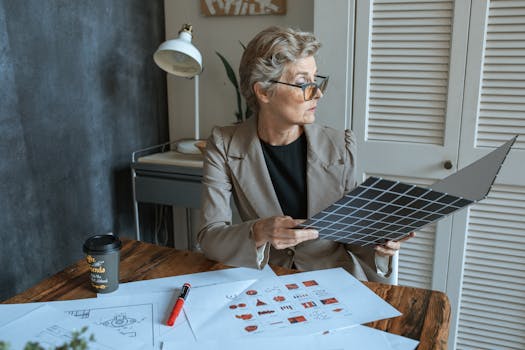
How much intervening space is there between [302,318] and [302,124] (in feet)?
2.25

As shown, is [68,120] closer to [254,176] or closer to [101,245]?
[254,176]

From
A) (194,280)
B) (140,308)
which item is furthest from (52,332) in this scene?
(194,280)

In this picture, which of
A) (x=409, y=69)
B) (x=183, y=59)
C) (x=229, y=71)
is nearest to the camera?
(x=409, y=69)

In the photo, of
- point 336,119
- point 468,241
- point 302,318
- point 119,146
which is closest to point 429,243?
point 468,241

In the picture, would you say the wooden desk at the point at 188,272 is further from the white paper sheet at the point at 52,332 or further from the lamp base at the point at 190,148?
the lamp base at the point at 190,148

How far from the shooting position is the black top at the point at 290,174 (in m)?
1.50

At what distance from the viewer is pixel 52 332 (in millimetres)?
904

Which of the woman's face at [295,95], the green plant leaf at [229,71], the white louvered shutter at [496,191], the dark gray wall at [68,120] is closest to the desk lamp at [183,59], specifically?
the green plant leaf at [229,71]

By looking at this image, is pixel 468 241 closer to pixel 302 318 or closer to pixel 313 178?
pixel 313 178

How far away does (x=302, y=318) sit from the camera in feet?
3.13

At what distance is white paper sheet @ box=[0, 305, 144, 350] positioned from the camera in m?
0.87

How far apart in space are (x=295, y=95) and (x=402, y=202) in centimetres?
56

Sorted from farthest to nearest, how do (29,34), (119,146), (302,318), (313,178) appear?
(119,146) → (29,34) → (313,178) → (302,318)

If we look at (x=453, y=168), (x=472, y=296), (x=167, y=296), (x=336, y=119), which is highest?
(x=336, y=119)
